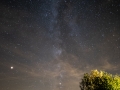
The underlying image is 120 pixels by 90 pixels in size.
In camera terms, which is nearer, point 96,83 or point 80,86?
point 96,83

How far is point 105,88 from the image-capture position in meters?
47.5

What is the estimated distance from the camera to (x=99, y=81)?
50.5m

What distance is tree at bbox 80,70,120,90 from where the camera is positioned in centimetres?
4769

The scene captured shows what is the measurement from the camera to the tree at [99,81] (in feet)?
156

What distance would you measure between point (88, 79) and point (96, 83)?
4.02 m

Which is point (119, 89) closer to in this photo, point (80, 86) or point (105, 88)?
point (105, 88)

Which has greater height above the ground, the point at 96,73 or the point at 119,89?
the point at 96,73

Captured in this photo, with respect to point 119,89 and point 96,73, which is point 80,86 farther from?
point 119,89

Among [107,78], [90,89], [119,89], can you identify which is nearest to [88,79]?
[90,89]

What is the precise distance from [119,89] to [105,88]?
4.19m

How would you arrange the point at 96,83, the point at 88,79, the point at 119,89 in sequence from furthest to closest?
the point at 88,79
the point at 96,83
the point at 119,89

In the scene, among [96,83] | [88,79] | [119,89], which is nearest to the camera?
[119,89]

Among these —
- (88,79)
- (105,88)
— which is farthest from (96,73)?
(105,88)

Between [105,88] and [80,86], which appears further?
[80,86]
